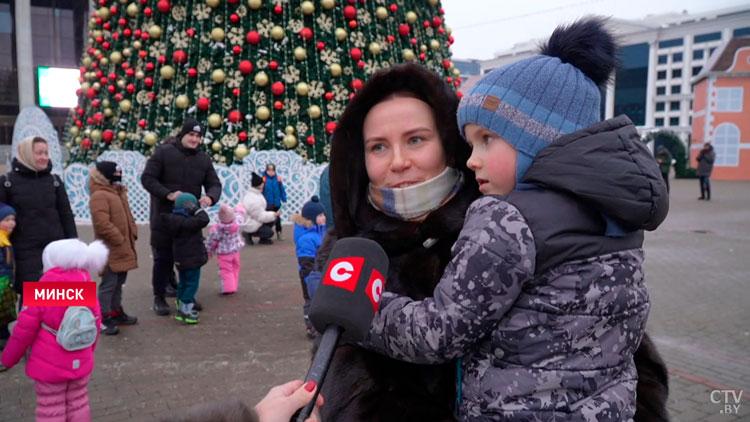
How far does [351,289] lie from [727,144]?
4191 cm

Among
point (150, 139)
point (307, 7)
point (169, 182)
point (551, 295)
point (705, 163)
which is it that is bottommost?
point (705, 163)

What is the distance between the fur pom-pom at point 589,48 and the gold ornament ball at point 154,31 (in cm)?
1103

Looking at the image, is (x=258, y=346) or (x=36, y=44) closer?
(x=258, y=346)

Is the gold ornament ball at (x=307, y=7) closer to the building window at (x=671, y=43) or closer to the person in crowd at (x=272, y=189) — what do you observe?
the person in crowd at (x=272, y=189)

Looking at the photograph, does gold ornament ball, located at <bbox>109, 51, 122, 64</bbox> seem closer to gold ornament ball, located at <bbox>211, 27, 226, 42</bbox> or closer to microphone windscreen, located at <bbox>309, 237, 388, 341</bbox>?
gold ornament ball, located at <bbox>211, 27, 226, 42</bbox>

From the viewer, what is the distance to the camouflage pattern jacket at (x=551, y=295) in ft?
4.38

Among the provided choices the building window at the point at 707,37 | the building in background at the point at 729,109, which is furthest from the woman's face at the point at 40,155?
the building window at the point at 707,37

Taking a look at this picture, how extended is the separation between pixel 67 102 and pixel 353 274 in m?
33.3

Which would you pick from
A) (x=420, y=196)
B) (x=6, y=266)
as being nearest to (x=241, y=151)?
(x=6, y=266)

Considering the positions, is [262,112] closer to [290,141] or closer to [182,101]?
[290,141]

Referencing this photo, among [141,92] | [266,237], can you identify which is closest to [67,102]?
[141,92]

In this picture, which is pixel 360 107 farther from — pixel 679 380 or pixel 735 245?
pixel 735 245

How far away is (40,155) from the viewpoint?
5.19 metres

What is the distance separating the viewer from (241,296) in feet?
23.5
